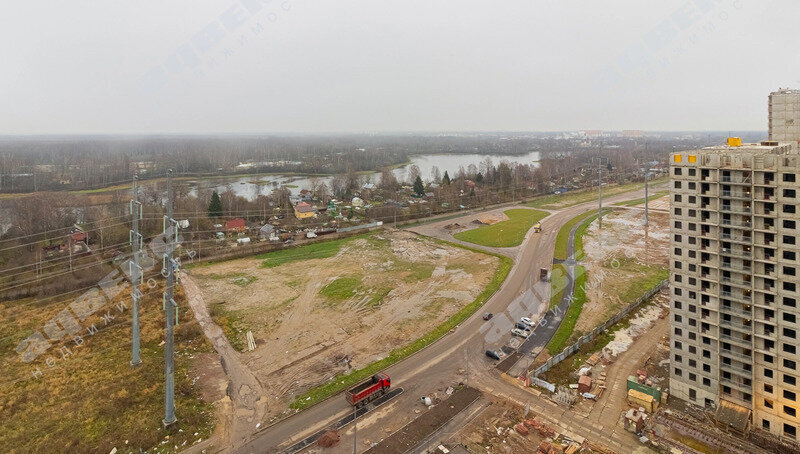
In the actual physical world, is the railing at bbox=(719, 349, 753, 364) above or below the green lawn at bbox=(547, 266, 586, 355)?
above

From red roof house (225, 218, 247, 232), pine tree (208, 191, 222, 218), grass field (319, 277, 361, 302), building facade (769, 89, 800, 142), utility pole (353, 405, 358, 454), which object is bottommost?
utility pole (353, 405, 358, 454)

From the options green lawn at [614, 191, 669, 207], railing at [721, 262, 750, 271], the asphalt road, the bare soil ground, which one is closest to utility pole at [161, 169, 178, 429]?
the asphalt road

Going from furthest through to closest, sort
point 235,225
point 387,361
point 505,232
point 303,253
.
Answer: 1. point 235,225
2. point 505,232
3. point 303,253
4. point 387,361

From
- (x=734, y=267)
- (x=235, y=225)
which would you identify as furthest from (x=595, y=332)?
(x=235, y=225)

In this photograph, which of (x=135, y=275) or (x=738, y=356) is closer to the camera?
(x=738, y=356)

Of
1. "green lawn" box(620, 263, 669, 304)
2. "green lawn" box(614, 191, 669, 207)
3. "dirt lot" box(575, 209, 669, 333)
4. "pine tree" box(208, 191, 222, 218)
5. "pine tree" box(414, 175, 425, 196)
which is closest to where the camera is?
"dirt lot" box(575, 209, 669, 333)

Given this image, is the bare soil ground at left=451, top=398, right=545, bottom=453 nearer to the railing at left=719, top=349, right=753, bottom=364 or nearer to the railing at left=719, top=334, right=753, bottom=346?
the railing at left=719, top=349, right=753, bottom=364

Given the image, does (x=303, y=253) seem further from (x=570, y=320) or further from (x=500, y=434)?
(x=500, y=434)

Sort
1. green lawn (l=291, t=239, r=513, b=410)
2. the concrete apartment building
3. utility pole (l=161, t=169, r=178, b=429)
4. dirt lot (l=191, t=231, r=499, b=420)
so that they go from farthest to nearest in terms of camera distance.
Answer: dirt lot (l=191, t=231, r=499, b=420) → green lawn (l=291, t=239, r=513, b=410) → utility pole (l=161, t=169, r=178, b=429) → the concrete apartment building
